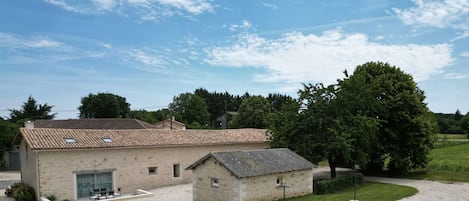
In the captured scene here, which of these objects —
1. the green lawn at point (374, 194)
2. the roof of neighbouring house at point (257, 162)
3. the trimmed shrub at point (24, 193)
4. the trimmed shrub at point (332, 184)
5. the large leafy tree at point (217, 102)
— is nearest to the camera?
the roof of neighbouring house at point (257, 162)

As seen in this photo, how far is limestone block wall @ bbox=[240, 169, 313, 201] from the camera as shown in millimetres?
18312

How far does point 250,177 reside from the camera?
60.3 ft

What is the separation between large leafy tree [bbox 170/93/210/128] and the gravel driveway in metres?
61.6

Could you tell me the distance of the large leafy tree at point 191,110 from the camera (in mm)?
85688

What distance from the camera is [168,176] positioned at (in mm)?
26719

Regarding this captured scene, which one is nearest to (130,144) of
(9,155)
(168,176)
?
(168,176)

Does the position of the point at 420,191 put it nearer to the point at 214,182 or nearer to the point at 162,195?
the point at 214,182

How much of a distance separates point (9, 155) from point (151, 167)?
26.4 metres

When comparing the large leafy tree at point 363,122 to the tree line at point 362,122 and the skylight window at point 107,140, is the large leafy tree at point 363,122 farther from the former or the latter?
the skylight window at point 107,140

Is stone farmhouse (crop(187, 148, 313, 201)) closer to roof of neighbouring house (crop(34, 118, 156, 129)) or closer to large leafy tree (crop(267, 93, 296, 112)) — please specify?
roof of neighbouring house (crop(34, 118, 156, 129))

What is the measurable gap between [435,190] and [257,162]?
10929 mm

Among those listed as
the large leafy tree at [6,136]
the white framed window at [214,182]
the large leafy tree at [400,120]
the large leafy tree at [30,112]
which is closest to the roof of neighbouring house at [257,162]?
the white framed window at [214,182]

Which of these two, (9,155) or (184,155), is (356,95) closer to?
(184,155)

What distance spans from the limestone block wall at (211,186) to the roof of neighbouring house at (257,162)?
0.35 meters
